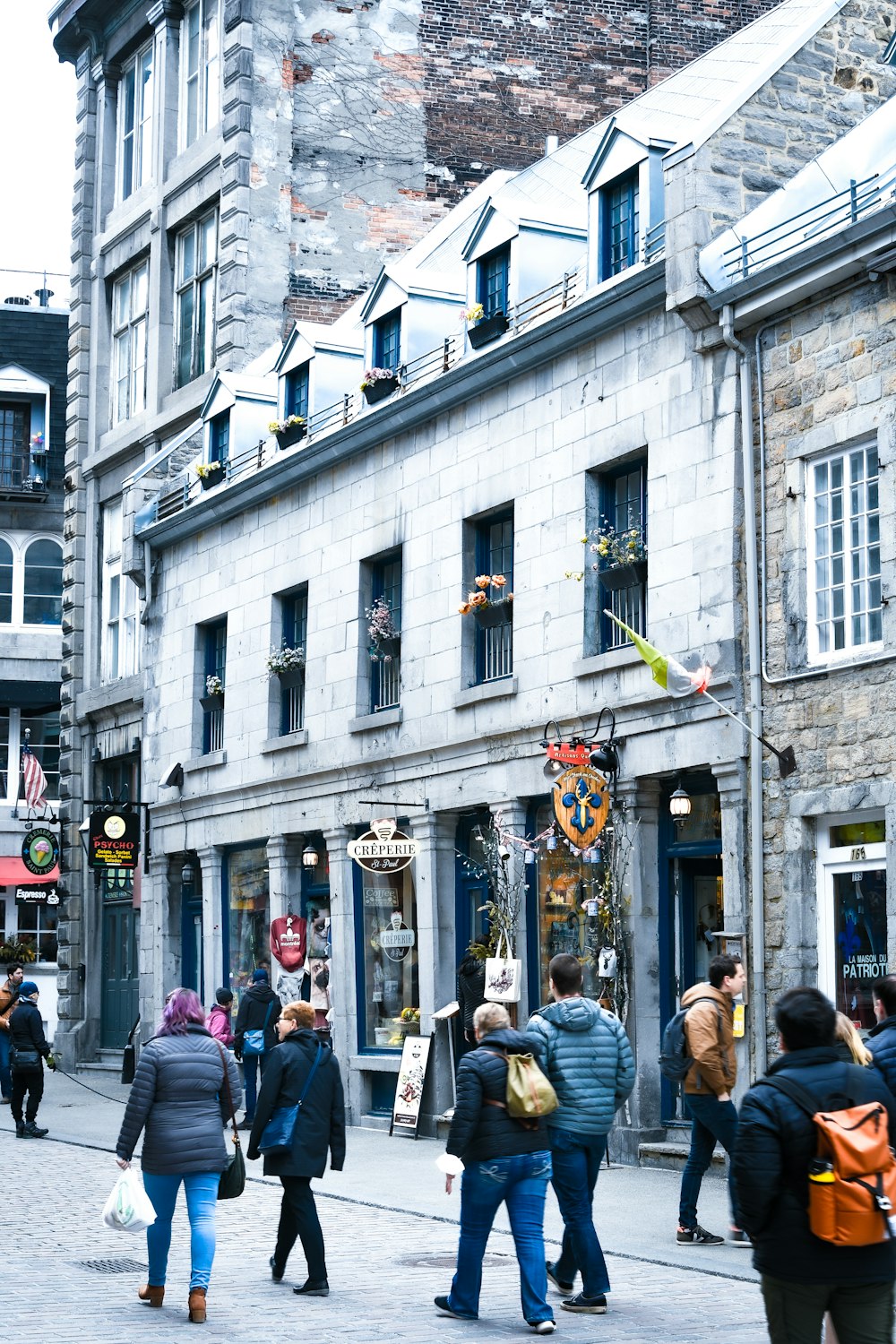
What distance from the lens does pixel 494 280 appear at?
20250 mm

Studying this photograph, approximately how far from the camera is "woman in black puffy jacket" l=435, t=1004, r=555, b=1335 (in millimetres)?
9477

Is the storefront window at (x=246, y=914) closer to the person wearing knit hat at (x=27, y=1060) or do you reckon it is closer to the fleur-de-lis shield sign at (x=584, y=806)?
the person wearing knit hat at (x=27, y=1060)

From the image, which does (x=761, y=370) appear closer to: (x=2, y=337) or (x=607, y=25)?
(x=607, y=25)

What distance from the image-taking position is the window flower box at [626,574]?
17.0 meters

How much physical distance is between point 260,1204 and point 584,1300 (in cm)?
521

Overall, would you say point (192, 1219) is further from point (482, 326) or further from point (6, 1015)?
point (6, 1015)

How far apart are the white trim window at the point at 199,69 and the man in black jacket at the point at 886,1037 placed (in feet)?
75.6

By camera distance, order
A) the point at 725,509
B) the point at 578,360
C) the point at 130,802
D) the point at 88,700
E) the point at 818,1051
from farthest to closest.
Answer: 1. the point at 88,700
2. the point at 130,802
3. the point at 578,360
4. the point at 725,509
5. the point at 818,1051

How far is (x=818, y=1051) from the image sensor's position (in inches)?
247

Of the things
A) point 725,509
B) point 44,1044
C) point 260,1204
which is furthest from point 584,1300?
point 44,1044

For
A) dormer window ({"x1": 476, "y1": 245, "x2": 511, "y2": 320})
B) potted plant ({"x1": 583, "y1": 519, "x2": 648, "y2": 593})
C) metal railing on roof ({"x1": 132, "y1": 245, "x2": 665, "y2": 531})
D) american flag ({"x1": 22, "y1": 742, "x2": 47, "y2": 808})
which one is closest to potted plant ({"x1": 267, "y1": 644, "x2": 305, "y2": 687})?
metal railing on roof ({"x1": 132, "y1": 245, "x2": 665, "y2": 531})

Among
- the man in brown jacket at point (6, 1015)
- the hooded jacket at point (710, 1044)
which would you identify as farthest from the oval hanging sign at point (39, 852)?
the hooded jacket at point (710, 1044)

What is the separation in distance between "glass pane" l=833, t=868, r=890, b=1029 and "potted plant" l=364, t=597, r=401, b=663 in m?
7.75

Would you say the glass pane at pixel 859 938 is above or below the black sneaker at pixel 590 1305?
above
